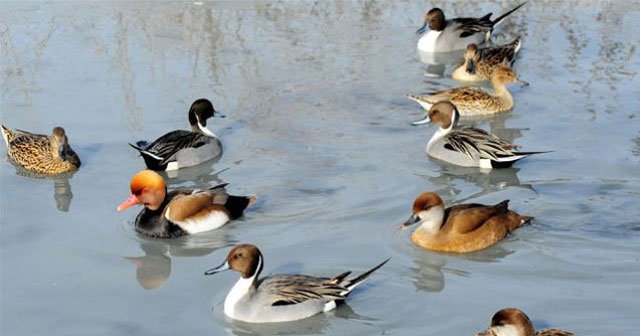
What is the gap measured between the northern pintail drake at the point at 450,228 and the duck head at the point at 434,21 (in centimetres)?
667

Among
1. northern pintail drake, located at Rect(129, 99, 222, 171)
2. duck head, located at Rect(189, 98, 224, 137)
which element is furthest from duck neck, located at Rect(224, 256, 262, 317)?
duck head, located at Rect(189, 98, 224, 137)

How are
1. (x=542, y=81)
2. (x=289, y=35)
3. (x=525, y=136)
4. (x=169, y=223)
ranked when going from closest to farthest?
(x=169, y=223) → (x=525, y=136) → (x=542, y=81) → (x=289, y=35)

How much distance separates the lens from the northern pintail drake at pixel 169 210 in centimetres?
880

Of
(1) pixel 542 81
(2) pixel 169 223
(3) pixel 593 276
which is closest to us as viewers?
(3) pixel 593 276

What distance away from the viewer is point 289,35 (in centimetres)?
1470

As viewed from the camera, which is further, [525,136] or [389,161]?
[525,136]

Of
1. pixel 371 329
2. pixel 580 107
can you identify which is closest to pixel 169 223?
pixel 371 329

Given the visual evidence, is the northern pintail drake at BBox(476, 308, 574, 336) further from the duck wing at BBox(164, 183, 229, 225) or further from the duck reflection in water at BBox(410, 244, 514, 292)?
the duck wing at BBox(164, 183, 229, 225)

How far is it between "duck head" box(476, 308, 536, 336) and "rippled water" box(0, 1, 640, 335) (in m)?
0.62

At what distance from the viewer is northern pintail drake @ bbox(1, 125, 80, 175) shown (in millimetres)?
10228

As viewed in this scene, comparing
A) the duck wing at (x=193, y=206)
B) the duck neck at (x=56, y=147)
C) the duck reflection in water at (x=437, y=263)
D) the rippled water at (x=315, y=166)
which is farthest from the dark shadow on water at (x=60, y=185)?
the duck reflection in water at (x=437, y=263)

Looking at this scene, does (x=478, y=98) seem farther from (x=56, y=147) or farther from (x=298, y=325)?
(x=298, y=325)

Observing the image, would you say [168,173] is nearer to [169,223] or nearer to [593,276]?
[169,223]

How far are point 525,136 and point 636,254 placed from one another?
321 centimetres
